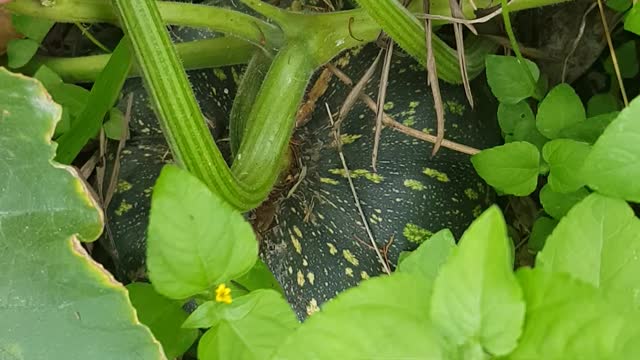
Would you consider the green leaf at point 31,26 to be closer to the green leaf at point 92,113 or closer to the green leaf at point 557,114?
the green leaf at point 92,113

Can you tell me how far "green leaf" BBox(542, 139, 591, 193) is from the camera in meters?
0.93

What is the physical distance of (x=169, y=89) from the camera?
3.04 ft

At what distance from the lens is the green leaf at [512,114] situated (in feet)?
3.56

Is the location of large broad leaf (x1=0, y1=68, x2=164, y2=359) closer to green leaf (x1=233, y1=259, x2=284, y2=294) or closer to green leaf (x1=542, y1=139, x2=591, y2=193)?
green leaf (x1=233, y1=259, x2=284, y2=294)

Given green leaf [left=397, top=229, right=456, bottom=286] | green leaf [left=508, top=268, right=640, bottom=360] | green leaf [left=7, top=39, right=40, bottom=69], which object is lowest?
green leaf [left=7, top=39, right=40, bottom=69]

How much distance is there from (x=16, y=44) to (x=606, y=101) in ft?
2.53

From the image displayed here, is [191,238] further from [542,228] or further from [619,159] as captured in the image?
[542,228]

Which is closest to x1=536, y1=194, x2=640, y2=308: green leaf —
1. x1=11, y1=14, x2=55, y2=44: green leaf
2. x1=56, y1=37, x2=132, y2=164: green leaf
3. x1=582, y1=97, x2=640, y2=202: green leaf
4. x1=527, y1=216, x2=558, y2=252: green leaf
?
x1=582, y1=97, x2=640, y2=202: green leaf

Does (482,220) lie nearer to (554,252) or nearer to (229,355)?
(554,252)

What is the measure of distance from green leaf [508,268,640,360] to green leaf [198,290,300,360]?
0.74 feet

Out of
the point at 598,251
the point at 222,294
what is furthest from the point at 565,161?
the point at 222,294

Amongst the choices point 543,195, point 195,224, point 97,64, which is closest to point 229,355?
point 195,224

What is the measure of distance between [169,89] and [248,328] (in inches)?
12.1

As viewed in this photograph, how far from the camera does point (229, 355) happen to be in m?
0.72
